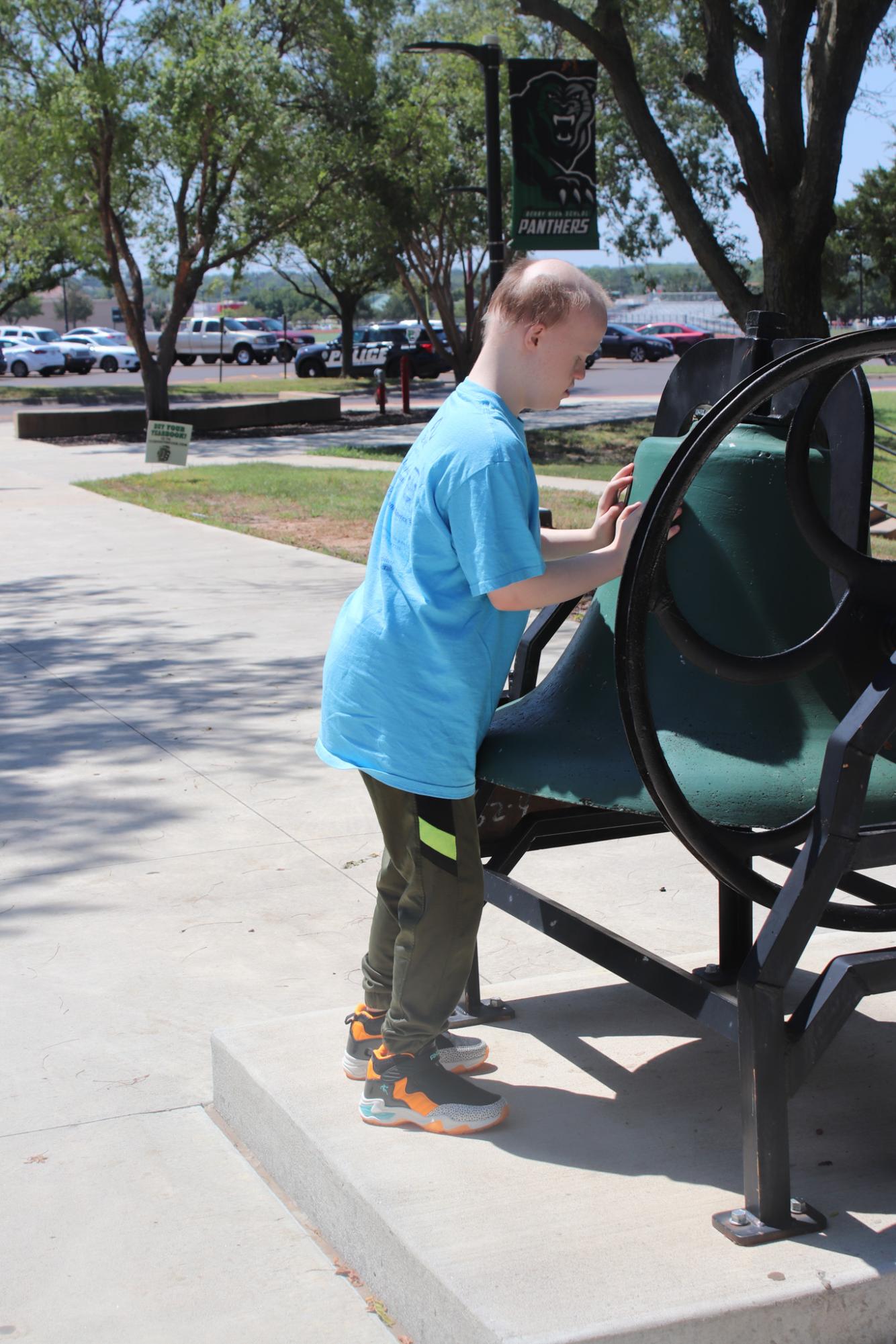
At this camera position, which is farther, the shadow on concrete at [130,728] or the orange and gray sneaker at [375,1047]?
the shadow on concrete at [130,728]

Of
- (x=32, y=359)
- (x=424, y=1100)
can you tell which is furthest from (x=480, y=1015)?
(x=32, y=359)

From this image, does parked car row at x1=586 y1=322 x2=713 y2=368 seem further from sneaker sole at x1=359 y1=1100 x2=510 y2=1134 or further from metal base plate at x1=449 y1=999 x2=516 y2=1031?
sneaker sole at x1=359 y1=1100 x2=510 y2=1134

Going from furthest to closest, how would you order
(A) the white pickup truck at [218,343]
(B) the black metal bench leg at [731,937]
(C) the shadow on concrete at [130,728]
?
(A) the white pickup truck at [218,343], (C) the shadow on concrete at [130,728], (B) the black metal bench leg at [731,937]

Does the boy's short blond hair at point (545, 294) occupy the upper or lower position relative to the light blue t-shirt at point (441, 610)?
upper

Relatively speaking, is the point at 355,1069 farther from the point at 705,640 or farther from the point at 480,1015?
the point at 705,640

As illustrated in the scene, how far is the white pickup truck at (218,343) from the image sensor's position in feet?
178

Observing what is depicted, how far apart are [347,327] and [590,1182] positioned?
1714 inches

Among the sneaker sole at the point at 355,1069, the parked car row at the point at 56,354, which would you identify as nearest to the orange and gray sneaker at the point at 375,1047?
the sneaker sole at the point at 355,1069

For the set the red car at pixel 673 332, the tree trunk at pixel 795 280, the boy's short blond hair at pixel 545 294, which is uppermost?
the red car at pixel 673 332

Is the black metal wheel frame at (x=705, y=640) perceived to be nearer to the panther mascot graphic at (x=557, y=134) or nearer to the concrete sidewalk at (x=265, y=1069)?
the concrete sidewalk at (x=265, y=1069)

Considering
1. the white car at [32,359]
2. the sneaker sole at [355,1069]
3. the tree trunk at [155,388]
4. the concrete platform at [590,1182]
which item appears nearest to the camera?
the concrete platform at [590,1182]

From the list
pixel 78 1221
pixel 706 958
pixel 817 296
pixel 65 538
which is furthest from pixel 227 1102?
pixel 817 296

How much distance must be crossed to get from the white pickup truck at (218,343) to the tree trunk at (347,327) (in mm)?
10654

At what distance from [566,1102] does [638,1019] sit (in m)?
0.47
